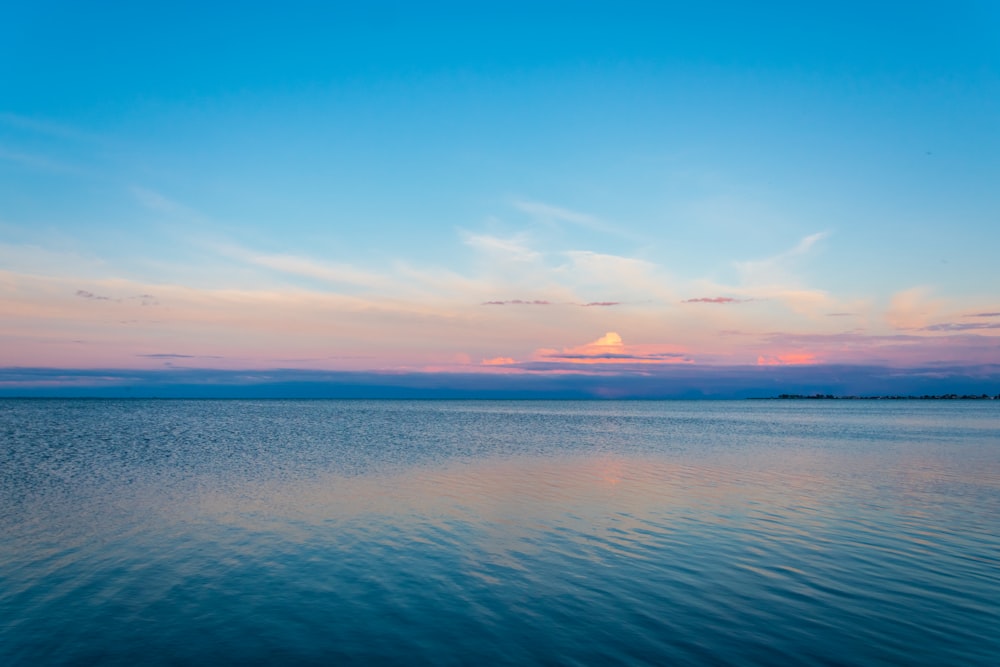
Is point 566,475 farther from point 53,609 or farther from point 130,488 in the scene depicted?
point 53,609

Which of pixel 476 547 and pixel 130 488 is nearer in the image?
Result: pixel 476 547

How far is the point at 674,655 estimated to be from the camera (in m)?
10.6

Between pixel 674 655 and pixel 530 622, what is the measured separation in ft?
9.25

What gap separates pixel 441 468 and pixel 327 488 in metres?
8.83

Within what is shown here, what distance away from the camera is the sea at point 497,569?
11.0 m

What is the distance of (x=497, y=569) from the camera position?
51.1 ft

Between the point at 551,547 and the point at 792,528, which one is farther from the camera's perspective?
the point at 792,528

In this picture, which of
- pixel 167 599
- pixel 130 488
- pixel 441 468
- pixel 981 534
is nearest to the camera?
pixel 167 599

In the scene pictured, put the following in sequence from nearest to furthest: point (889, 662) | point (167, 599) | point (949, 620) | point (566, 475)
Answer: point (889, 662) < point (949, 620) < point (167, 599) < point (566, 475)

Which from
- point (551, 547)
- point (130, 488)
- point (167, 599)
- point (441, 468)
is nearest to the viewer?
point (167, 599)

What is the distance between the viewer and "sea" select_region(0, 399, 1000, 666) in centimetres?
1095

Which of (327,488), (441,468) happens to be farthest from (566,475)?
(327,488)

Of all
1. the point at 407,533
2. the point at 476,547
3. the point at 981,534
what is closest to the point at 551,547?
the point at 476,547

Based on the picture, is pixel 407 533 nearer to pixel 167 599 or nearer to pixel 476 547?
pixel 476 547
